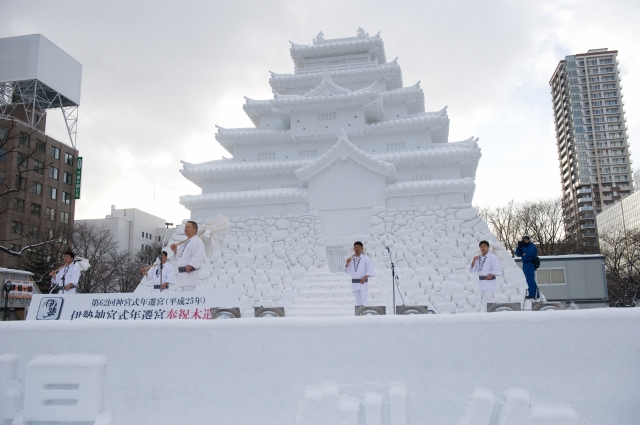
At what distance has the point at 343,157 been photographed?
16938 mm

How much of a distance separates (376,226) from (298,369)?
1048 cm

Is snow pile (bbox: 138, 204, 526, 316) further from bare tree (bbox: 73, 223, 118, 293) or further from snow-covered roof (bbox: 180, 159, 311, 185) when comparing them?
bare tree (bbox: 73, 223, 118, 293)

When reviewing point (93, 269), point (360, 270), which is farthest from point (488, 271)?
point (93, 269)

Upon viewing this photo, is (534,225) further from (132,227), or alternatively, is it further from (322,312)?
(132,227)

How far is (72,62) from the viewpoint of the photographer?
45625 mm

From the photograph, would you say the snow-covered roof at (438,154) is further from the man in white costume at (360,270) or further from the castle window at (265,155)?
the man in white costume at (360,270)

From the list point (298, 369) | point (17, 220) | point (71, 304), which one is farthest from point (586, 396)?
point (17, 220)

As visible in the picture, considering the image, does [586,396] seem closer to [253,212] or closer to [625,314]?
[625,314]

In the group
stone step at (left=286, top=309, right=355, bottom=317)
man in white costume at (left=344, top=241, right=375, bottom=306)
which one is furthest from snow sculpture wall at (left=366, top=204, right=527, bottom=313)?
man in white costume at (left=344, top=241, right=375, bottom=306)

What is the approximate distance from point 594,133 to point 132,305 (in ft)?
273

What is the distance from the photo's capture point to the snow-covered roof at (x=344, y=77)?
21750 millimetres

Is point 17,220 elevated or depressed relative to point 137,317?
elevated

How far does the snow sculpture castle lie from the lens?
1513 cm

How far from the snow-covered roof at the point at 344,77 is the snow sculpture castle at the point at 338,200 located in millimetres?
228
